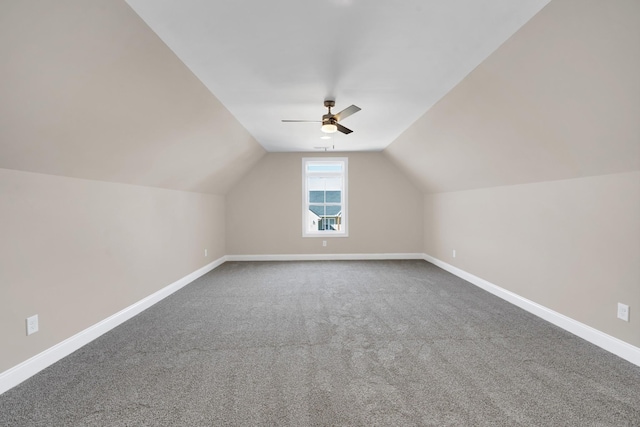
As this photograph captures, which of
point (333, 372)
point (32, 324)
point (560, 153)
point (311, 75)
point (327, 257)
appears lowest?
point (333, 372)

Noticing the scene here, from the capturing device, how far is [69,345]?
2.55 m

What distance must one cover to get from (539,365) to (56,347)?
3.68 meters

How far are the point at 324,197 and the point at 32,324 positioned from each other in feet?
17.4

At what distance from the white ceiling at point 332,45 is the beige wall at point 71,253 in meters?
1.46

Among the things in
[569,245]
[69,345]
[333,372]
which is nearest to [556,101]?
[569,245]

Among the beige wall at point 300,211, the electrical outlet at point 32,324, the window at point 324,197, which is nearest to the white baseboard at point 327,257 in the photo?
the beige wall at point 300,211

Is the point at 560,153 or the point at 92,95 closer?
the point at 92,95

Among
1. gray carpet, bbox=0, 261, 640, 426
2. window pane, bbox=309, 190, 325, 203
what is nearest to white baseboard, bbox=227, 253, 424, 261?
window pane, bbox=309, 190, 325, 203

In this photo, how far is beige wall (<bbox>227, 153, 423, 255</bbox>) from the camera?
21.8 ft

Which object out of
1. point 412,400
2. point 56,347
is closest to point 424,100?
point 412,400

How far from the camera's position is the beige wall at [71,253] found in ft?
6.95

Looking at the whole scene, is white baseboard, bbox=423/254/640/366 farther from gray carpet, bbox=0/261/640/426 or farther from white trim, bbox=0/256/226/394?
white trim, bbox=0/256/226/394

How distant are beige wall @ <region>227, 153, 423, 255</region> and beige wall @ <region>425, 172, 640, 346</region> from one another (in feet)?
6.68

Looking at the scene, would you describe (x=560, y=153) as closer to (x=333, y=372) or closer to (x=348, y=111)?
(x=348, y=111)
